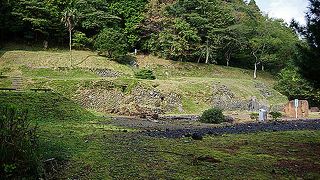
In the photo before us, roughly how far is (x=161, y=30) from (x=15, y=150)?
46.8 m

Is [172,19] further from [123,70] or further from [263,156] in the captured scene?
[263,156]

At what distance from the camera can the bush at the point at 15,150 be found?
6434 millimetres

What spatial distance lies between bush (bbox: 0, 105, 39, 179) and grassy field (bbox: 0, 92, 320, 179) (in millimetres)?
1118

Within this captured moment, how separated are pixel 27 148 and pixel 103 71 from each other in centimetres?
3523

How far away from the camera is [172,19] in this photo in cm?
5138

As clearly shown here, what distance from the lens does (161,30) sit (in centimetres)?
5222

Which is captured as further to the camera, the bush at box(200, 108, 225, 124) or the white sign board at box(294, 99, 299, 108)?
the white sign board at box(294, 99, 299, 108)

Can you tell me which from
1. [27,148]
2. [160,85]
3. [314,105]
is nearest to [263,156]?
[27,148]

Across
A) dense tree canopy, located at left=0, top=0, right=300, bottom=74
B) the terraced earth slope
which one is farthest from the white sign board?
dense tree canopy, located at left=0, top=0, right=300, bottom=74

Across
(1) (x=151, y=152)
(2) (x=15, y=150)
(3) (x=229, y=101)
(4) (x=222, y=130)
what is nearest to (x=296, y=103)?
(3) (x=229, y=101)

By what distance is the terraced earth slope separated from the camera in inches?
1230

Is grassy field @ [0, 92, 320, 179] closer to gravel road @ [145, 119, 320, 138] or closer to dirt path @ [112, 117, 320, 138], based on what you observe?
gravel road @ [145, 119, 320, 138]

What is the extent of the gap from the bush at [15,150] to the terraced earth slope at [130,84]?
21.5 metres

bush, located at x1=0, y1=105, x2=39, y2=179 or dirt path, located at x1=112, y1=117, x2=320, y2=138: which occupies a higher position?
bush, located at x1=0, y1=105, x2=39, y2=179
